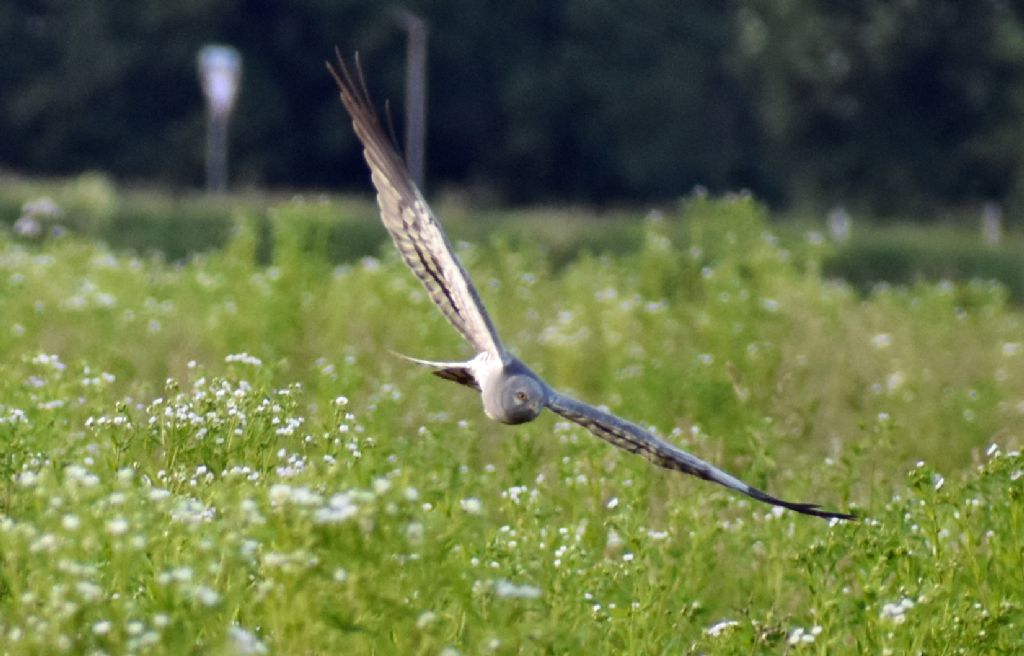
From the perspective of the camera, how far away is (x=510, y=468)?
16.9 feet

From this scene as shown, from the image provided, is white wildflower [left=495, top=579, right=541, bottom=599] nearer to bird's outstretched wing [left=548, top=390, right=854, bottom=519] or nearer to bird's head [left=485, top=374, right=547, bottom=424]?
bird's outstretched wing [left=548, top=390, right=854, bottom=519]

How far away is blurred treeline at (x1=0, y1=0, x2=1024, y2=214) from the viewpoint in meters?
34.7

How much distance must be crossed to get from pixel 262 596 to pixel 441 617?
516 millimetres

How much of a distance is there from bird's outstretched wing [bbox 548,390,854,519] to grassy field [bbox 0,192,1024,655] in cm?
16

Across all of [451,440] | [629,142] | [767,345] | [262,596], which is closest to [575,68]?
[629,142]

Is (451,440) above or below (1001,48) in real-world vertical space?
above

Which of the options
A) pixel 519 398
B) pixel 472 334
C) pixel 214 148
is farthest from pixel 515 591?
pixel 214 148

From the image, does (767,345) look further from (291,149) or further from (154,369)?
(291,149)

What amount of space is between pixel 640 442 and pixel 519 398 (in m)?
0.32

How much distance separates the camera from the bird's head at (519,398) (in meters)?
4.19

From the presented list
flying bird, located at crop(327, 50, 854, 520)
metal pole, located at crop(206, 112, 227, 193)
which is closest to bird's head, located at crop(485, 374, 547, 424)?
flying bird, located at crop(327, 50, 854, 520)

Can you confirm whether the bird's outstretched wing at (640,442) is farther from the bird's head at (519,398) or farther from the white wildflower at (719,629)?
the white wildflower at (719,629)

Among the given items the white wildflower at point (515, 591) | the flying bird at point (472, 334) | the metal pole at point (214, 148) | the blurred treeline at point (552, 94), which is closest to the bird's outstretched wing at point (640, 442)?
the flying bird at point (472, 334)

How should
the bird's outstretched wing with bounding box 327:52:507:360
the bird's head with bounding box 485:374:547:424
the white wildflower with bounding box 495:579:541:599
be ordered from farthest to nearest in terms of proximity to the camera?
1. the bird's outstretched wing with bounding box 327:52:507:360
2. the bird's head with bounding box 485:374:547:424
3. the white wildflower with bounding box 495:579:541:599
